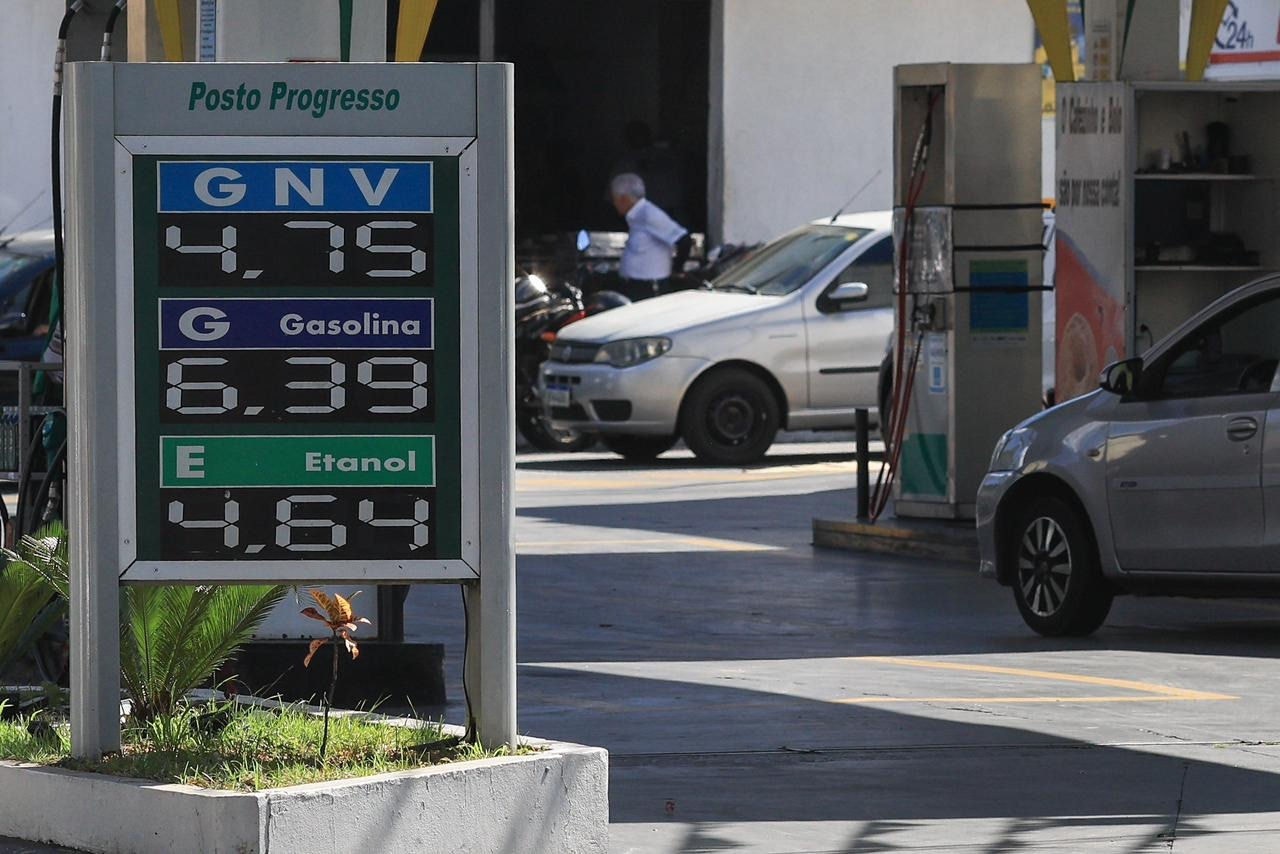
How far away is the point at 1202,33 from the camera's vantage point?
49.9 feet

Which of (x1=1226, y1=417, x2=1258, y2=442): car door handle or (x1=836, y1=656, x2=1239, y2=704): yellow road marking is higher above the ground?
(x1=1226, y1=417, x2=1258, y2=442): car door handle

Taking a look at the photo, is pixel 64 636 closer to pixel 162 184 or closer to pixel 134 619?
pixel 134 619

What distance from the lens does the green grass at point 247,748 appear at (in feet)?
21.1

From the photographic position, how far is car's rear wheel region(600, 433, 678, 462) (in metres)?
22.6

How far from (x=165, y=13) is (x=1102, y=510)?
4854 millimetres

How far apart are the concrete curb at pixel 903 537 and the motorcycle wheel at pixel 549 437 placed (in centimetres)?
745

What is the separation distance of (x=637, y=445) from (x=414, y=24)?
1258 cm

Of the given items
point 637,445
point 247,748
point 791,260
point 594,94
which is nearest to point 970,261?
point 791,260

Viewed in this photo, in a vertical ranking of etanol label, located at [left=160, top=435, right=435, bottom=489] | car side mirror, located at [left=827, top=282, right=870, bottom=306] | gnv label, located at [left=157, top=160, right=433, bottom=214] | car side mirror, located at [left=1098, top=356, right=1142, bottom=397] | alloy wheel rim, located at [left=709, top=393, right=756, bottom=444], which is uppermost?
gnv label, located at [left=157, top=160, right=433, bottom=214]

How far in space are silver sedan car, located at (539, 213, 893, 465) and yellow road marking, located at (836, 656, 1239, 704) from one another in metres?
10.7

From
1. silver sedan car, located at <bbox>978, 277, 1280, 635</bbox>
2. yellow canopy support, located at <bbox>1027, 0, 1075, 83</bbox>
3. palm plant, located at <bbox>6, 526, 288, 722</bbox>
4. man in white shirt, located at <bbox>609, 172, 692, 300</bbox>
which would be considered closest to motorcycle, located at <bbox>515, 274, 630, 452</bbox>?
man in white shirt, located at <bbox>609, 172, 692, 300</bbox>

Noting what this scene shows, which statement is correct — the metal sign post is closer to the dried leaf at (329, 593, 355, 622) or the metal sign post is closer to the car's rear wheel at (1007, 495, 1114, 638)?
the dried leaf at (329, 593, 355, 622)

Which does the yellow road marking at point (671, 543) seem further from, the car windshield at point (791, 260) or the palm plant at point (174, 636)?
the palm plant at point (174, 636)

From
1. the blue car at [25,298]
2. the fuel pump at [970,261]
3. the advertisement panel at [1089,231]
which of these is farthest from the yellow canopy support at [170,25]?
the blue car at [25,298]
